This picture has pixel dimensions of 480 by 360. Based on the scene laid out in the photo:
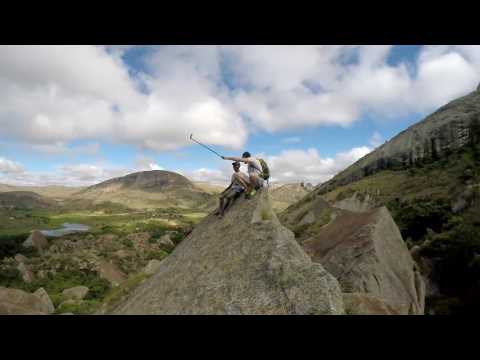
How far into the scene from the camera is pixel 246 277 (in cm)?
962

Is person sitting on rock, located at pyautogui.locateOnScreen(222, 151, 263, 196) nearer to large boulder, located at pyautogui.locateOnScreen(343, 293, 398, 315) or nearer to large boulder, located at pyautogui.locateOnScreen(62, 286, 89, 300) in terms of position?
large boulder, located at pyautogui.locateOnScreen(343, 293, 398, 315)

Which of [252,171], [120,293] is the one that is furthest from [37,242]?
[252,171]

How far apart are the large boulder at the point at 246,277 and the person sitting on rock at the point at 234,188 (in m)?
0.48

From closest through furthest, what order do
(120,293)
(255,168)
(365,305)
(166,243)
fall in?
(365,305) → (255,168) → (120,293) → (166,243)

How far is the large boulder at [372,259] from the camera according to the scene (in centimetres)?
1571

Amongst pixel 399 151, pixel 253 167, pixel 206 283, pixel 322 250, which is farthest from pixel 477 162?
pixel 206 283

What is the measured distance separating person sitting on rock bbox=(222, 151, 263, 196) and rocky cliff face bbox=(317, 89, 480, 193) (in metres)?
70.6

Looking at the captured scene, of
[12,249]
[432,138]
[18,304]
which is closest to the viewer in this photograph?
[18,304]

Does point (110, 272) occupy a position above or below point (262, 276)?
below

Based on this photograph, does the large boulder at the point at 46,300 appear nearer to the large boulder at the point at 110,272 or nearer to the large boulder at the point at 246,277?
the large boulder at the point at 246,277

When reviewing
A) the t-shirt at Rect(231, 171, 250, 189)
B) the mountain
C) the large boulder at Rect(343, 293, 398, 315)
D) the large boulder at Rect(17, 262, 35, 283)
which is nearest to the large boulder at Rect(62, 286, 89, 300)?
the large boulder at Rect(17, 262, 35, 283)

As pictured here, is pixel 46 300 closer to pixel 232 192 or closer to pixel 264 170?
pixel 232 192

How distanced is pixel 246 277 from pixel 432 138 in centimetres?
8396
